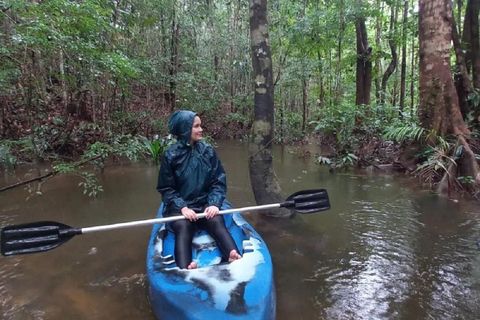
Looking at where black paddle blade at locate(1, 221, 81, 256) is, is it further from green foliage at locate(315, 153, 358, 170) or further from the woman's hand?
green foliage at locate(315, 153, 358, 170)

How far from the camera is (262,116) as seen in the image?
4652 mm

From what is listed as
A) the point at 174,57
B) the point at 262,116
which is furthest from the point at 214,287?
the point at 174,57

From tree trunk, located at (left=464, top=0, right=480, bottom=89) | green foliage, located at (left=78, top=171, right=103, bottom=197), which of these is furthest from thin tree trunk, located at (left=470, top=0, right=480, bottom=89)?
green foliage, located at (left=78, top=171, right=103, bottom=197)

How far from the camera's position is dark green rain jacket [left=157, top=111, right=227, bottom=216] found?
312 cm

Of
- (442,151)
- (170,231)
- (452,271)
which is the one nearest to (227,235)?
(170,231)

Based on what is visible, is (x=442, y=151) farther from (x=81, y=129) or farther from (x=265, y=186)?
(x=81, y=129)

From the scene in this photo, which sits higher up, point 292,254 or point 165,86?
point 165,86

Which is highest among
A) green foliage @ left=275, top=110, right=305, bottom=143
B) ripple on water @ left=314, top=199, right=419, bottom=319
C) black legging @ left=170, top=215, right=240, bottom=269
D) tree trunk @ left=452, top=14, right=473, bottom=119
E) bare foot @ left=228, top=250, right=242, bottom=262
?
tree trunk @ left=452, top=14, right=473, bottom=119

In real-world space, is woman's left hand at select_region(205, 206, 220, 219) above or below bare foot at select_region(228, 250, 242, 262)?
above

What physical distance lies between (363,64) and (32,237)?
10.3m

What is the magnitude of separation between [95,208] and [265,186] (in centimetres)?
282

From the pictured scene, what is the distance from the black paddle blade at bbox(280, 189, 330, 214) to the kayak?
0.78 metres

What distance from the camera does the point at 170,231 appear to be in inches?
122

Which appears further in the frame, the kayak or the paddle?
the paddle
